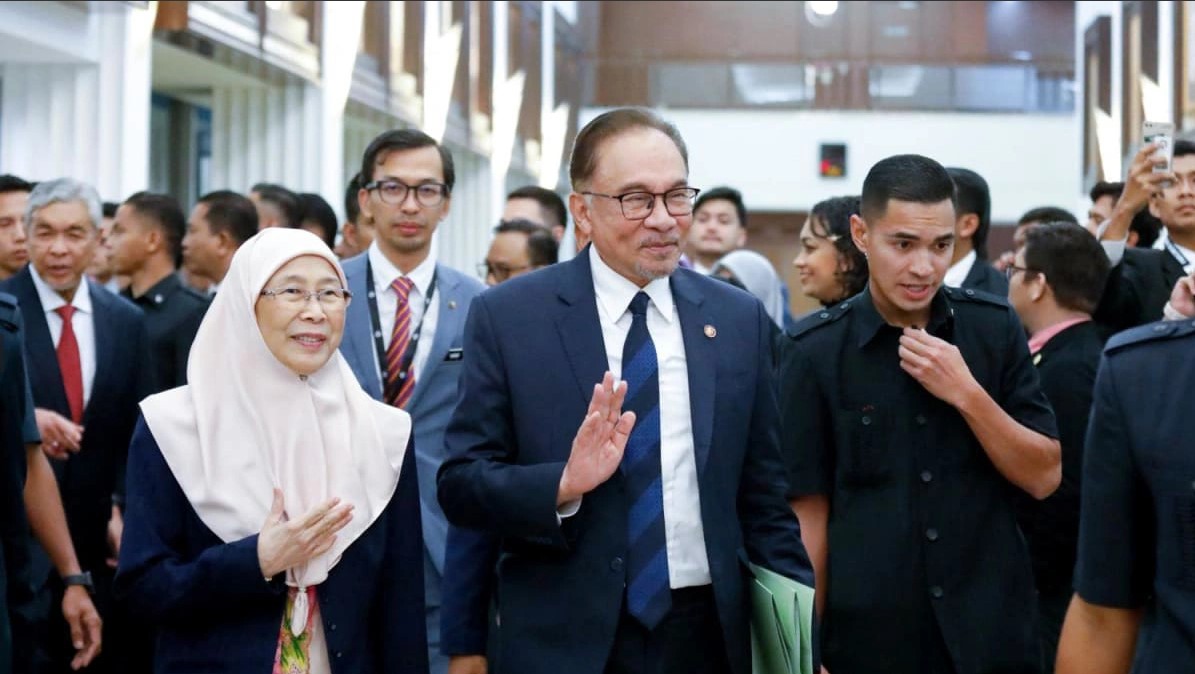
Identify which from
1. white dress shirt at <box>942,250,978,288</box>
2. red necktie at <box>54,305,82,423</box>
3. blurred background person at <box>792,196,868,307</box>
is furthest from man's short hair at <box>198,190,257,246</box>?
white dress shirt at <box>942,250,978,288</box>

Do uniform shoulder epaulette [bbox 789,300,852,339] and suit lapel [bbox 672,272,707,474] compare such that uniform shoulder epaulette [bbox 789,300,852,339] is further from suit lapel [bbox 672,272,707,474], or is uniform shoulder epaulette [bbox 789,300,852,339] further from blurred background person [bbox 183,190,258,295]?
blurred background person [bbox 183,190,258,295]

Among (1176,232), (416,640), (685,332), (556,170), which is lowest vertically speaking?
(416,640)

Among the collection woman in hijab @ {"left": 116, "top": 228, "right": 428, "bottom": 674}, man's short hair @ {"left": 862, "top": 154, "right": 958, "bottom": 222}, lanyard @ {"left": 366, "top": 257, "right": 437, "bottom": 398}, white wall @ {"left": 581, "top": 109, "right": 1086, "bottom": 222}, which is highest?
white wall @ {"left": 581, "top": 109, "right": 1086, "bottom": 222}

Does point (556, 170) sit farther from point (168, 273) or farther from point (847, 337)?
point (847, 337)

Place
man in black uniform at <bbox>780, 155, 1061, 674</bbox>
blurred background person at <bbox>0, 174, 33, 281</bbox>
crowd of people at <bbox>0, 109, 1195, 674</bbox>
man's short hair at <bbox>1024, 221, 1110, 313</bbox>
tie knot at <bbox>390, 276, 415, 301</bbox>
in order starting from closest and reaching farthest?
1. crowd of people at <bbox>0, 109, 1195, 674</bbox>
2. man in black uniform at <bbox>780, 155, 1061, 674</bbox>
3. tie knot at <bbox>390, 276, 415, 301</bbox>
4. man's short hair at <bbox>1024, 221, 1110, 313</bbox>
5. blurred background person at <bbox>0, 174, 33, 281</bbox>

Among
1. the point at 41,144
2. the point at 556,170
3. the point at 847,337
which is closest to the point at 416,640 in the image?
the point at 847,337

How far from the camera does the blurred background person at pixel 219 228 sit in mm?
6262

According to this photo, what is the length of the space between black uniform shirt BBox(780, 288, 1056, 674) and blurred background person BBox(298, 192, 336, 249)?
3.96m

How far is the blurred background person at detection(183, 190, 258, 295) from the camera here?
626 cm

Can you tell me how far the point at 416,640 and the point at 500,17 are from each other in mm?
15221

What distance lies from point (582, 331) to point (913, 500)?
83 cm

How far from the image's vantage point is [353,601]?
9.90ft

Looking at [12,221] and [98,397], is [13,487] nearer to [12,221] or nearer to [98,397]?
[98,397]

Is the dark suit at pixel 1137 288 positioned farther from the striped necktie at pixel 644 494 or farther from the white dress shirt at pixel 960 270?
the striped necktie at pixel 644 494
